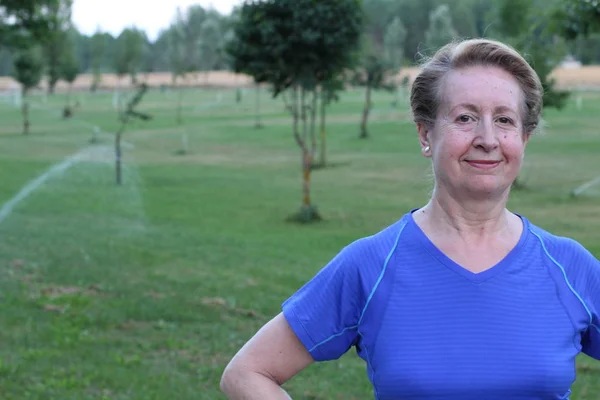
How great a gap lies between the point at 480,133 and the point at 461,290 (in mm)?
356

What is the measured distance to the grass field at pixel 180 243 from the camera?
21.6 feet

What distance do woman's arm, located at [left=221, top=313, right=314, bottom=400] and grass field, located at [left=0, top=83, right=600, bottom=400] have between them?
69 cm

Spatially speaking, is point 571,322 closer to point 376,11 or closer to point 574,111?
point 574,111

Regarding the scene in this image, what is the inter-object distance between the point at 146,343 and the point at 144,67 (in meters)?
96.2

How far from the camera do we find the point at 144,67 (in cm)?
10125

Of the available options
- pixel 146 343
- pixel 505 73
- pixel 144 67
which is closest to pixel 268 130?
pixel 146 343

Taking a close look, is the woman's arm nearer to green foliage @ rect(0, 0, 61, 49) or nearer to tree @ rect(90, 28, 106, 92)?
green foliage @ rect(0, 0, 61, 49)

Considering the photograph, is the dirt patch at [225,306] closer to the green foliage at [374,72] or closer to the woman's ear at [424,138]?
the woman's ear at [424,138]

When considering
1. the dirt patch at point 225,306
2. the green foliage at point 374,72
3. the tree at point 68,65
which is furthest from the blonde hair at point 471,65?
the tree at point 68,65

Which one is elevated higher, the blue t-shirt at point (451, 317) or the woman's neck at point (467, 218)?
the woman's neck at point (467, 218)

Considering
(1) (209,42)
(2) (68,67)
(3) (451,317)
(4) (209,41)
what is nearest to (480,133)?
(3) (451,317)

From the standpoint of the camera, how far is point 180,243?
13.4 m

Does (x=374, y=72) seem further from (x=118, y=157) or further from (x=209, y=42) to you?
(x=209, y=42)

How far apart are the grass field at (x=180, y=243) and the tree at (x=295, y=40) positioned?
99.8 inches
